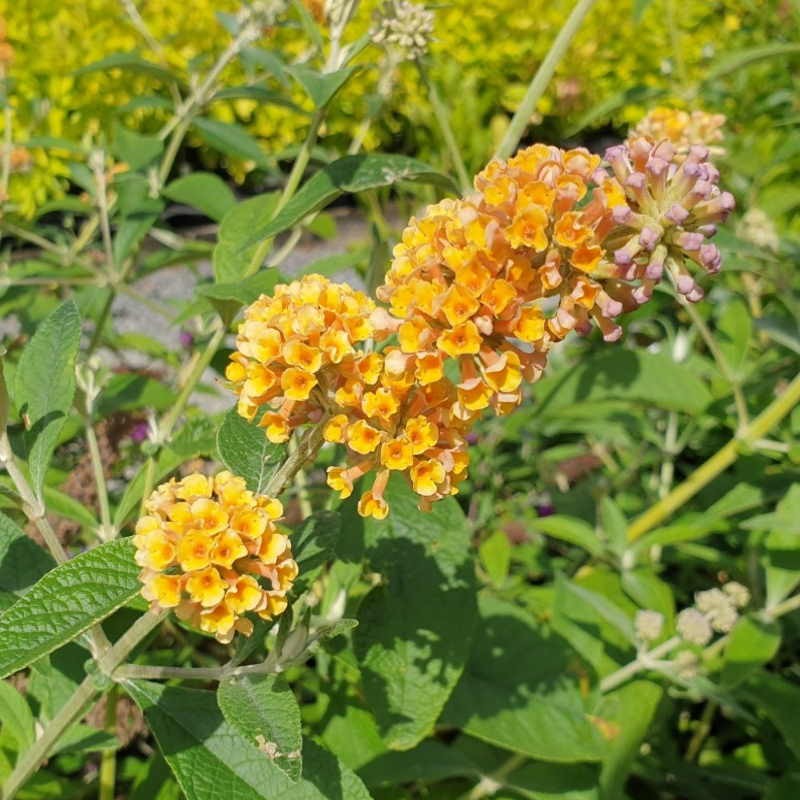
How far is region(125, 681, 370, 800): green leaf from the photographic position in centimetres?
78

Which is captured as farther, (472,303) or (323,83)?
(323,83)

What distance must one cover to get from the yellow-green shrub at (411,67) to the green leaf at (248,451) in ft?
7.89

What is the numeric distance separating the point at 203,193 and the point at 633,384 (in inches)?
30.5

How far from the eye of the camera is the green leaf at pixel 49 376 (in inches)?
34.6

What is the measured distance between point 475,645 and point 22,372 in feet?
2.23

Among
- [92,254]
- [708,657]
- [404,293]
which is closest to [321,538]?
[404,293]

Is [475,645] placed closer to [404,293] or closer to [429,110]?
[404,293]

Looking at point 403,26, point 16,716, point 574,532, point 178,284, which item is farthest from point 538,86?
point 178,284

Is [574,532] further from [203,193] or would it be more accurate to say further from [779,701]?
[203,193]

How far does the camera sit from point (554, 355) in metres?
2.56

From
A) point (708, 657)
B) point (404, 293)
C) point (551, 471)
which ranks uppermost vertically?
point (404, 293)

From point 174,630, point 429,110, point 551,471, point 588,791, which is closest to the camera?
point 588,791

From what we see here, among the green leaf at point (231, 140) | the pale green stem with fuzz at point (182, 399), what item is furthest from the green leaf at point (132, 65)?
the pale green stem with fuzz at point (182, 399)

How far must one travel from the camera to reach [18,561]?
90cm
